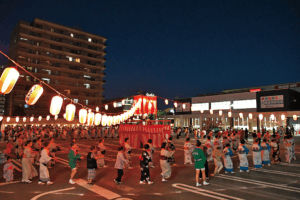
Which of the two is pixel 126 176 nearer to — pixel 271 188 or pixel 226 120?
pixel 271 188

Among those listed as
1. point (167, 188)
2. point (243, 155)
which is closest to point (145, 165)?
point (167, 188)

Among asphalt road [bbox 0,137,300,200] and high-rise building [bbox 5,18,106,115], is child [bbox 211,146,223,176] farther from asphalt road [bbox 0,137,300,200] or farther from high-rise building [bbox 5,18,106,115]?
high-rise building [bbox 5,18,106,115]

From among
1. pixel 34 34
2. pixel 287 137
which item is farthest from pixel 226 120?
pixel 34 34

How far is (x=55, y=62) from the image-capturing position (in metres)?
52.1

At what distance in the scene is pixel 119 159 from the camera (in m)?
7.16

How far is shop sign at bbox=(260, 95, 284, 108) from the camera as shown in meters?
30.1

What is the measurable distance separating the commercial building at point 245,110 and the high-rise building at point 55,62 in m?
27.9

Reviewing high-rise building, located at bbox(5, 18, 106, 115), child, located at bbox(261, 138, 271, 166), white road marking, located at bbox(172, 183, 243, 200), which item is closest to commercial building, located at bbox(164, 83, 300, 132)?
child, located at bbox(261, 138, 271, 166)

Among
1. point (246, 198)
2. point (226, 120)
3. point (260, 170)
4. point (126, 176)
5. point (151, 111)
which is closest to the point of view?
point (246, 198)

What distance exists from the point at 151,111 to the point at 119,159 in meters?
14.0

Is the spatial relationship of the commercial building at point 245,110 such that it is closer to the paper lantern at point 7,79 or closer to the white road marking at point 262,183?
the white road marking at point 262,183

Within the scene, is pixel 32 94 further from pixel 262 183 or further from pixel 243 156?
pixel 262 183

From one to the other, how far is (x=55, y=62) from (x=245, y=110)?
45808 mm

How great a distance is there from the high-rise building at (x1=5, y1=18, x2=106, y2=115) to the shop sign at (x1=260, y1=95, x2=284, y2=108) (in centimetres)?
4131
